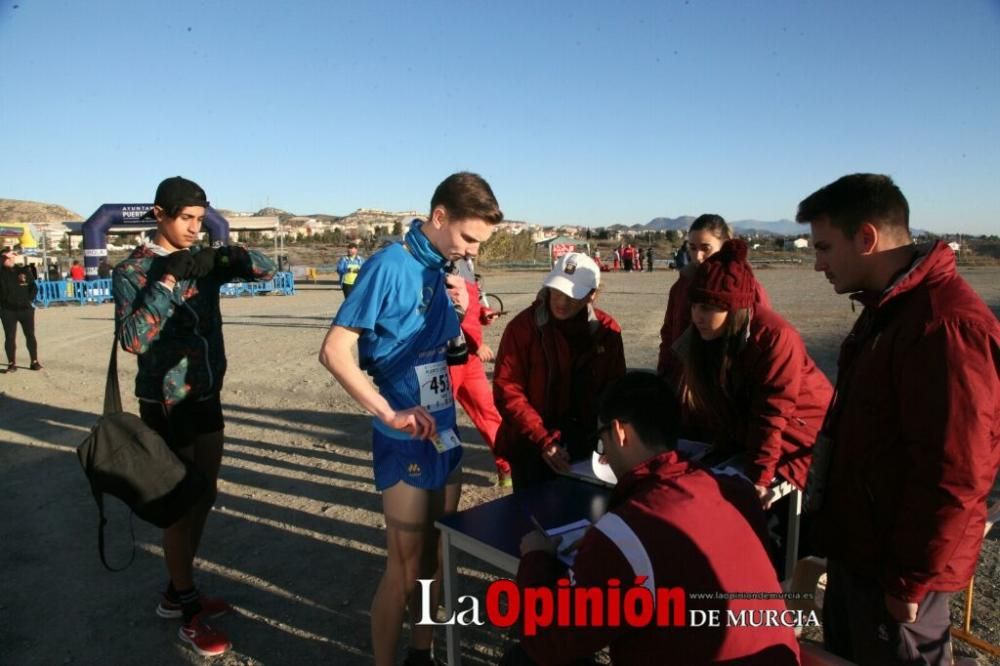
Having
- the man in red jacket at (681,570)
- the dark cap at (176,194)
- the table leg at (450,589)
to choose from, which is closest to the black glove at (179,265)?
the dark cap at (176,194)

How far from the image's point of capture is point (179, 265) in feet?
9.84

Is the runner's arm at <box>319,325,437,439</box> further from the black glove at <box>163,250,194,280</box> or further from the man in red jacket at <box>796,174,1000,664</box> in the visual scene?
the man in red jacket at <box>796,174,1000,664</box>

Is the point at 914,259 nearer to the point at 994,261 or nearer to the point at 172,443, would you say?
the point at 172,443

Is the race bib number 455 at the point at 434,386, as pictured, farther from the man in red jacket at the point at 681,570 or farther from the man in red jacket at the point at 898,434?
the man in red jacket at the point at 898,434

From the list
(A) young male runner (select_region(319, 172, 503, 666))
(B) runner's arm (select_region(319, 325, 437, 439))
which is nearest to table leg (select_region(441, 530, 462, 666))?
(A) young male runner (select_region(319, 172, 503, 666))

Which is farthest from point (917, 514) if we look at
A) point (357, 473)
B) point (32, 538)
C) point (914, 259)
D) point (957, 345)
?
point (32, 538)

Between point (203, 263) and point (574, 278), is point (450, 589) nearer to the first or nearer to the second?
point (574, 278)

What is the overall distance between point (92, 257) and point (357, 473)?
2355 centimetres

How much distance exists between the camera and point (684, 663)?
64.0 inches

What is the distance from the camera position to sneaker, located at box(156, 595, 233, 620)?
3.54 metres

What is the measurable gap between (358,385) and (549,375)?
1.39 metres

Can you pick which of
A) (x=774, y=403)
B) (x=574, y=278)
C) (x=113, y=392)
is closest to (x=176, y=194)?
(x=113, y=392)

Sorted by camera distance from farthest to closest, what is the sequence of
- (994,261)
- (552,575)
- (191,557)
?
1. (994,261)
2. (191,557)
3. (552,575)

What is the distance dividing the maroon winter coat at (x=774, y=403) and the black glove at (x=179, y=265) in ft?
8.22
